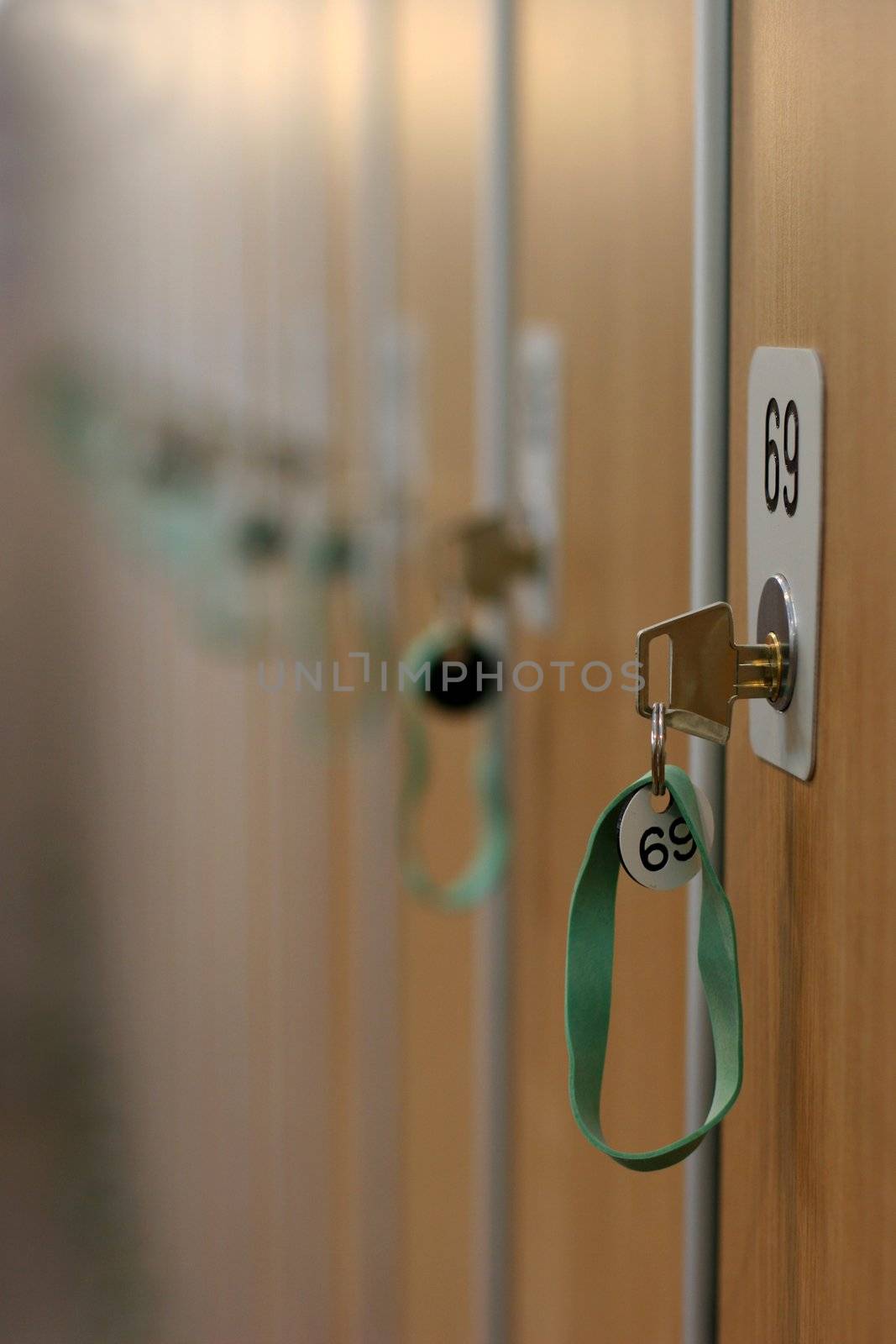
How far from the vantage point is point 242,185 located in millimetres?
917

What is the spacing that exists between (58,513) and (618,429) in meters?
0.49

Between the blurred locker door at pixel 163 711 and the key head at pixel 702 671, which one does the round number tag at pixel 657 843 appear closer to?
the key head at pixel 702 671

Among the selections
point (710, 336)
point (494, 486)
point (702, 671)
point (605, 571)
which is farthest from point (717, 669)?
point (494, 486)

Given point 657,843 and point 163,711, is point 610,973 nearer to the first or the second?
point 657,843

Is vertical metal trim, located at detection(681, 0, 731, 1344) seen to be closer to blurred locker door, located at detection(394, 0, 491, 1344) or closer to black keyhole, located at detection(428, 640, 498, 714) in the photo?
black keyhole, located at detection(428, 640, 498, 714)

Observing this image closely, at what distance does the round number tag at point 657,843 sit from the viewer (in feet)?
0.97

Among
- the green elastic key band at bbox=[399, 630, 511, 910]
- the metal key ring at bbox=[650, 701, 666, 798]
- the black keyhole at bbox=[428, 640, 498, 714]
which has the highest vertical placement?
the black keyhole at bbox=[428, 640, 498, 714]

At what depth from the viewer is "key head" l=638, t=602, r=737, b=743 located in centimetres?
30

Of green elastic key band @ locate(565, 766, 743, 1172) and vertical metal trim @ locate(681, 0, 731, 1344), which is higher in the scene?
vertical metal trim @ locate(681, 0, 731, 1344)

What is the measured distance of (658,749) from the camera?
0.28 metres

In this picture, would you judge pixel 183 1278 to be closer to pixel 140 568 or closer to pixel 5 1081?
pixel 5 1081

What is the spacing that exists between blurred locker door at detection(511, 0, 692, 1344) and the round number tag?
12 cm

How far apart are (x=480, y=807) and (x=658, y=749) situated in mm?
489

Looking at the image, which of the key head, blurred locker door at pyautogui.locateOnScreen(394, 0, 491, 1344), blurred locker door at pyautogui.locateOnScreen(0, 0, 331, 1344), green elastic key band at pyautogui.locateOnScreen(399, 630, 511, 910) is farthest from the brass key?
blurred locker door at pyautogui.locateOnScreen(0, 0, 331, 1344)
